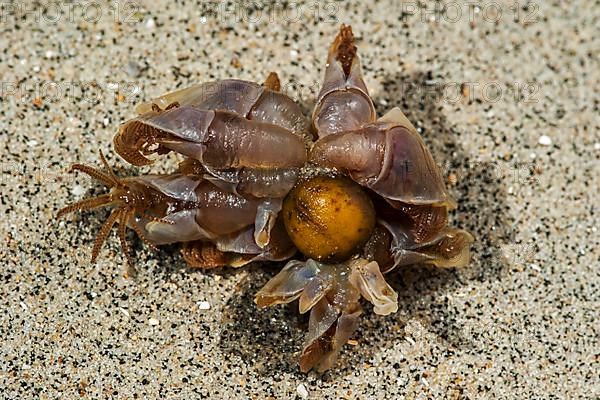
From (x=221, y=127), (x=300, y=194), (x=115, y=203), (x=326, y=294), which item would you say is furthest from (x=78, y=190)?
(x=326, y=294)

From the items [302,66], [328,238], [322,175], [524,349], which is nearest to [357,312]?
[328,238]

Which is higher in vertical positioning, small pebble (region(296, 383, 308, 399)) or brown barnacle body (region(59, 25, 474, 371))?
brown barnacle body (region(59, 25, 474, 371))

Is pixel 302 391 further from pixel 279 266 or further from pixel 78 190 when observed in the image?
pixel 78 190

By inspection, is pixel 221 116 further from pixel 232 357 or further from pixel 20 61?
pixel 20 61

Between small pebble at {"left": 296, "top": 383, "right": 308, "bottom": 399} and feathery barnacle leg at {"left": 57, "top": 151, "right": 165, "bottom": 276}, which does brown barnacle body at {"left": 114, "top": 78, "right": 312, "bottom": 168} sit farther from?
small pebble at {"left": 296, "top": 383, "right": 308, "bottom": 399}

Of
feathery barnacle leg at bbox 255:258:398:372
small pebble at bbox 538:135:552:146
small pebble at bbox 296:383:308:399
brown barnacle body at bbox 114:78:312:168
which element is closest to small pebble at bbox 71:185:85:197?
brown barnacle body at bbox 114:78:312:168

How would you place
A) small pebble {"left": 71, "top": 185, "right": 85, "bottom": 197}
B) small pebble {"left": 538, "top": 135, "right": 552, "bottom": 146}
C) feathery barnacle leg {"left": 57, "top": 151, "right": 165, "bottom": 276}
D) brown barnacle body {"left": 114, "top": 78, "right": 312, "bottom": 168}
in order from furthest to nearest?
1. small pebble {"left": 538, "top": 135, "right": 552, "bottom": 146}
2. small pebble {"left": 71, "top": 185, "right": 85, "bottom": 197}
3. feathery barnacle leg {"left": 57, "top": 151, "right": 165, "bottom": 276}
4. brown barnacle body {"left": 114, "top": 78, "right": 312, "bottom": 168}
